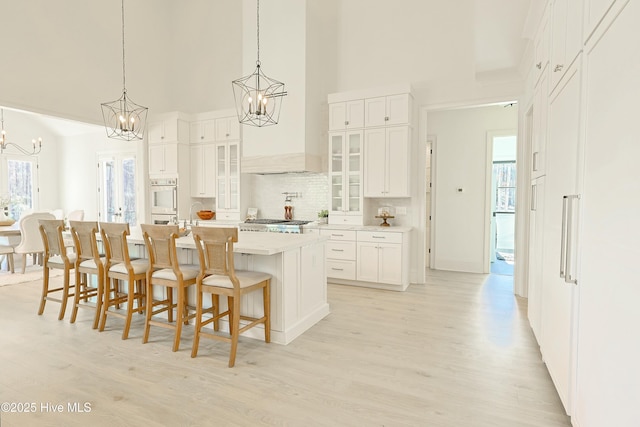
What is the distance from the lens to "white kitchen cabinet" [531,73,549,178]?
2758 millimetres

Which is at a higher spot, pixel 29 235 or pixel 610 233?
pixel 610 233

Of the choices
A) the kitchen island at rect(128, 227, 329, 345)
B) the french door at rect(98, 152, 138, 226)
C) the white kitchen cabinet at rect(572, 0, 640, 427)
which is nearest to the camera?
the white kitchen cabinet at rect(572, 0, 640, 427)

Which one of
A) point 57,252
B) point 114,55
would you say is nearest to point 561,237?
point 57,252

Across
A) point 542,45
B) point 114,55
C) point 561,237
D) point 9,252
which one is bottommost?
point 9,252

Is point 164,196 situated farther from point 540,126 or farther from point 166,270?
point 540,126

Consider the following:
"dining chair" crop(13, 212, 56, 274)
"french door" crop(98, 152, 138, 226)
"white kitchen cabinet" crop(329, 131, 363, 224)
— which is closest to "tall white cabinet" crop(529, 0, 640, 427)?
"white kitchen cabinet" crop(329, 131, 363, 224)

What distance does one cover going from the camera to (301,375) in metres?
2.53

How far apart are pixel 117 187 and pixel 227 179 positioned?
2893mm

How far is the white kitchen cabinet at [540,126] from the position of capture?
109 inches

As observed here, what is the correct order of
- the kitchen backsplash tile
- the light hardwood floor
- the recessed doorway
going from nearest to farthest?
the light hardwood floor → the kitchen backsplash tile → the recessed doorway

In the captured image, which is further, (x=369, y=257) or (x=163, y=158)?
(x=163, y=158)

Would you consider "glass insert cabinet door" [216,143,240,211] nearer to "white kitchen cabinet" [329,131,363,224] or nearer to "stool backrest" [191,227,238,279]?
"white kitchen cabinet" [329,131,363,224]

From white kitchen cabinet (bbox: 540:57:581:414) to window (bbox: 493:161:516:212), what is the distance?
19.4 ft

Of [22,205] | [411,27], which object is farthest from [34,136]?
[411,27]
